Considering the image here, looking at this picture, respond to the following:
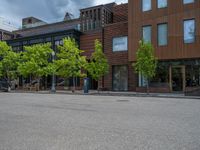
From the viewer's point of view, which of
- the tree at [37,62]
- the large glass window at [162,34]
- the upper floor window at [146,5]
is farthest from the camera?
the tree at [37,62]

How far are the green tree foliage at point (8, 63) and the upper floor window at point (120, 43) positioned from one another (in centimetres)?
1523

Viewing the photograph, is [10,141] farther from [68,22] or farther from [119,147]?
[68,22]

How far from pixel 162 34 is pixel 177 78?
4804 mm

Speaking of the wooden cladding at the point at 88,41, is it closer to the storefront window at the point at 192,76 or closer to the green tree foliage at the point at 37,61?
the green tree foliage at the point at 37,61

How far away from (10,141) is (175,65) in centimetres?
2195

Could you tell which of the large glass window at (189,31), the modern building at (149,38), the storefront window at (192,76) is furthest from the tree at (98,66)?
the large glass window at (189,31)

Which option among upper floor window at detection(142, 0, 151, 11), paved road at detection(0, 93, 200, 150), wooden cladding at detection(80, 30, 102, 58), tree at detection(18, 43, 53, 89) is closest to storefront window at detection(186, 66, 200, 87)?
upper floor window at detection(142, 0, 151, 11)

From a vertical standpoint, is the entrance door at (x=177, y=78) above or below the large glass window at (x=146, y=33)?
below

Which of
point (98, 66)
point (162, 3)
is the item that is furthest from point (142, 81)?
point (162, 3)

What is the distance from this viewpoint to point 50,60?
36.3 m

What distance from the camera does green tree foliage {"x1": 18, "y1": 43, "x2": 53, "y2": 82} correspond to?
32.1 m

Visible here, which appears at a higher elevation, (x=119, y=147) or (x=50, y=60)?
(x=50, y=60)

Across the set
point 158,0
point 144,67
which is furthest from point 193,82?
point 158,0

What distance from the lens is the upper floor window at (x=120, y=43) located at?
29.7 meters
